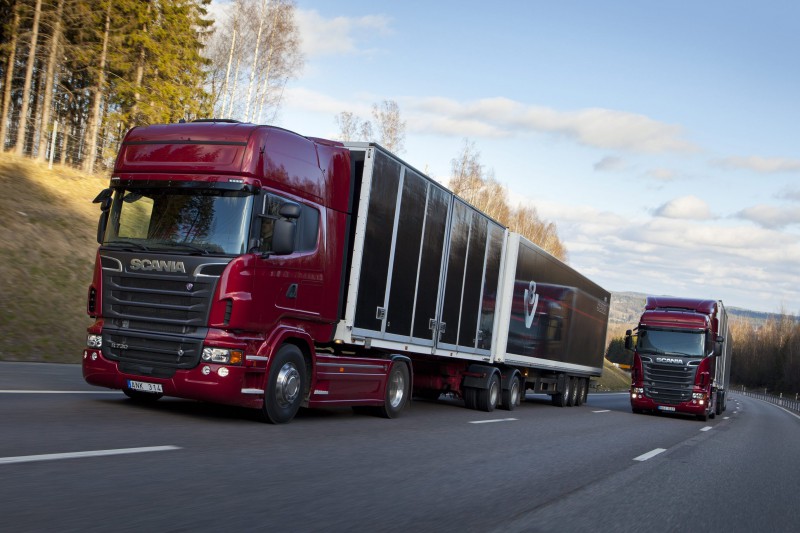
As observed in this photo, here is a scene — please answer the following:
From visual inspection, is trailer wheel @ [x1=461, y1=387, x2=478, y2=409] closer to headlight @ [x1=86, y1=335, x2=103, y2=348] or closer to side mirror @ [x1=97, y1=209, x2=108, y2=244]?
headlight @ [x1=86, y1=335, x2=103, y2=348]

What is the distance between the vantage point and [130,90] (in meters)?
35.2

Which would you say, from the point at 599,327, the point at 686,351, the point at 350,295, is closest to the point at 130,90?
the point at 599,327

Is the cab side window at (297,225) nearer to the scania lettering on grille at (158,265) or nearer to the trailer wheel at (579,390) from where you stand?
the scania lettering on grille at (158,265)

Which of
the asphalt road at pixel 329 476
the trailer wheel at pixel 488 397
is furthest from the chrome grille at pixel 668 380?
the asphalt road at pixel 329 476

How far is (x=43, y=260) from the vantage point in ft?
72.6

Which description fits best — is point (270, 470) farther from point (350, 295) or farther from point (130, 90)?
point (130, 90)

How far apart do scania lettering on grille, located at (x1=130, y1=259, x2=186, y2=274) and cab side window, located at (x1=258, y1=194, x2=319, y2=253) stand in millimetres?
892

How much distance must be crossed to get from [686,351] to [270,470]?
18630mm

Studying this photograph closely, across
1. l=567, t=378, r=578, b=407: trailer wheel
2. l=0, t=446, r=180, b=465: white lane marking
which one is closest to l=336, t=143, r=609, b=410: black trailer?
l=567, t=378, r=578, b=407: trailer wheel

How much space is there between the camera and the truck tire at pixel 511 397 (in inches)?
706

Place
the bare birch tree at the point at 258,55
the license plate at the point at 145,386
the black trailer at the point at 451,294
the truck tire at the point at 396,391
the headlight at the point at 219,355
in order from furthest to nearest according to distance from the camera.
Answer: the bare birch tree at the point at 258,55
the truck tire at the point at 396,391
the black trailer at the point at 451,294
the license plate at the point at 145,386
the headlight at the point at 219,355

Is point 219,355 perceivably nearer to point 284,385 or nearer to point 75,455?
point 284,385

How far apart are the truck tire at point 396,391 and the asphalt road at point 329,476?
304 mm

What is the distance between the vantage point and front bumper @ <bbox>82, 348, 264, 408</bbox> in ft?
28.1
